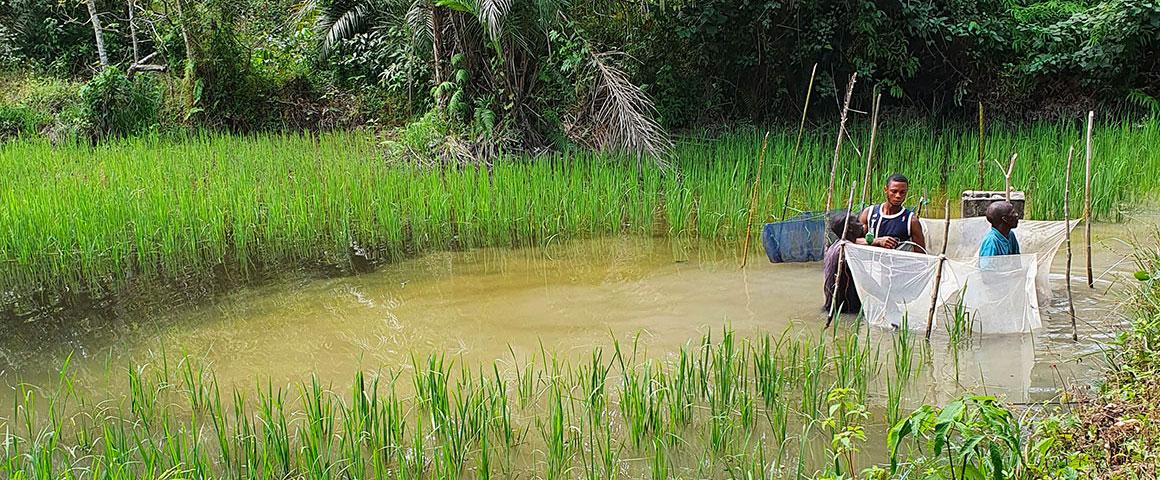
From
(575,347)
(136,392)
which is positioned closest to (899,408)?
(575,347)

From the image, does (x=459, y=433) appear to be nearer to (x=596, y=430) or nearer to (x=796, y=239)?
(x=596, y=430)

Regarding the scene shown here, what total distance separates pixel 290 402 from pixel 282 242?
2.82m

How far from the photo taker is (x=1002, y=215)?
13.1 feet

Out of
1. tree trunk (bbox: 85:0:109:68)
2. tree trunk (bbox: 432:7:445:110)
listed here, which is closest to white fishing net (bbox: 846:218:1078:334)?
tree trunk (bbox: 432:7:445:110)

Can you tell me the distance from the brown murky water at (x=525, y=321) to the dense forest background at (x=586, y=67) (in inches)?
107

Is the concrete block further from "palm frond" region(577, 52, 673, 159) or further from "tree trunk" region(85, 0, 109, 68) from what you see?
"tree trunk" region(85, 0, 109, 68)

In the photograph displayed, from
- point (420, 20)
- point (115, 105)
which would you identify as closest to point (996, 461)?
point (420, 20)

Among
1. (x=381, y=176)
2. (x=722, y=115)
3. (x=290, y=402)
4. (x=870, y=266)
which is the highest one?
(x=722, y=115)

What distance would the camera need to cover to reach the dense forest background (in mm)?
8602

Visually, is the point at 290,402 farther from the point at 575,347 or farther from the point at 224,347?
the point at 575,347

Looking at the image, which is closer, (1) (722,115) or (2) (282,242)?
(2) (282,242)

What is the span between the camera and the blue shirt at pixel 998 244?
4.04m

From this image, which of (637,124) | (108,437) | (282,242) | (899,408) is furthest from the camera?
(637,124)

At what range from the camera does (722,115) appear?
11.3m
